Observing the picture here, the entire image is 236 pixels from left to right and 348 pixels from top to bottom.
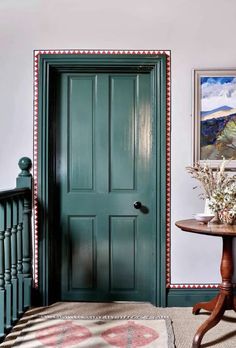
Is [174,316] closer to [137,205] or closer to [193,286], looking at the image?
[193,286]

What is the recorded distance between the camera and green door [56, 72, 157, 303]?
3240mm

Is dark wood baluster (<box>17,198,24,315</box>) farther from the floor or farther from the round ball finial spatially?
the round ball finial

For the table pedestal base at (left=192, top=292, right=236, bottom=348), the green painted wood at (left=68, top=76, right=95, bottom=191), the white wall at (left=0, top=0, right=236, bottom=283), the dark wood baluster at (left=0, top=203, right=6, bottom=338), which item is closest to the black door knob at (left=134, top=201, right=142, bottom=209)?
the white wall at (left=0, top=0, right=236, bottom=283)

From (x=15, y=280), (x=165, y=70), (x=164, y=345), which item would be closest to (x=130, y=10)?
(x=165, y=70)

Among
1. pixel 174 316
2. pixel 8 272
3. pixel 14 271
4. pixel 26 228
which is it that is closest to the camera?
pixel 8 272

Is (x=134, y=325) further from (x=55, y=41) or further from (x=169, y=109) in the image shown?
(x=55, y=41)

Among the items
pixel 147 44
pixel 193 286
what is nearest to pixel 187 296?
pixel 193 286

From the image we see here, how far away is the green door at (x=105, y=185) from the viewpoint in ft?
10.6

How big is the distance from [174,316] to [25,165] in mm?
1641

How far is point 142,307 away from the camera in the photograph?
310 cm

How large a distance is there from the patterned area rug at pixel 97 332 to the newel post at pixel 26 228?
1.00 ft

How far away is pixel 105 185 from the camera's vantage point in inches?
128

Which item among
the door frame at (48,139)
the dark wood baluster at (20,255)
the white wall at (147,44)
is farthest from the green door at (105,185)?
the dark wood baluster at (20,255)

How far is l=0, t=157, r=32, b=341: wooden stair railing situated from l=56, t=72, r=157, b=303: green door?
30 centimetres
